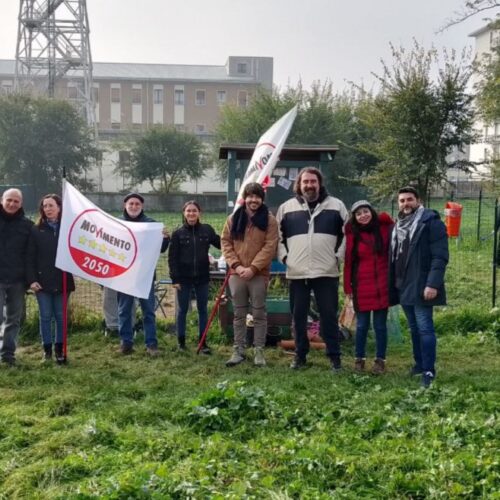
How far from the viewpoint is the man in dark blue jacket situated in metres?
5.64

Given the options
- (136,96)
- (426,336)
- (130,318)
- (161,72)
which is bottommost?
(130,318)

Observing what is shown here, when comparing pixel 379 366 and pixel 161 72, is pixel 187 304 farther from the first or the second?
pixel 161 72

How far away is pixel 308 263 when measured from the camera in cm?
614

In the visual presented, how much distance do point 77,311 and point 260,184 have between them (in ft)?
10.1

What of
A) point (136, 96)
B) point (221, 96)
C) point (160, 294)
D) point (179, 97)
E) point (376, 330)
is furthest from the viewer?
point (221, 96)

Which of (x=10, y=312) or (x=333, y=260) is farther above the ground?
(x=333, y=260)

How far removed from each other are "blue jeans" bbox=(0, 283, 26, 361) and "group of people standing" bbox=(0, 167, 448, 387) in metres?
0.01

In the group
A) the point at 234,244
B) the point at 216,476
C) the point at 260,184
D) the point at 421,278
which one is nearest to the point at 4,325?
the point at 234,244

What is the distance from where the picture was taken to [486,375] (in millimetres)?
6066

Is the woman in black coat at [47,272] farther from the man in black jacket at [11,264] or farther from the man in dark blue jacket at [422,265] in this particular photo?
the man in dark blue jacket at [422,265]

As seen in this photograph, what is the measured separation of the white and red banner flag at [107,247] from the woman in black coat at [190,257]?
25 centimetres

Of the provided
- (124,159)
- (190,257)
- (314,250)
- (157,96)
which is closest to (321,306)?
(314,250)

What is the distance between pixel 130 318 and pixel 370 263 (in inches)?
109

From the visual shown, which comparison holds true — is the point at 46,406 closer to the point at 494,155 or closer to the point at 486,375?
the point at 486,375
